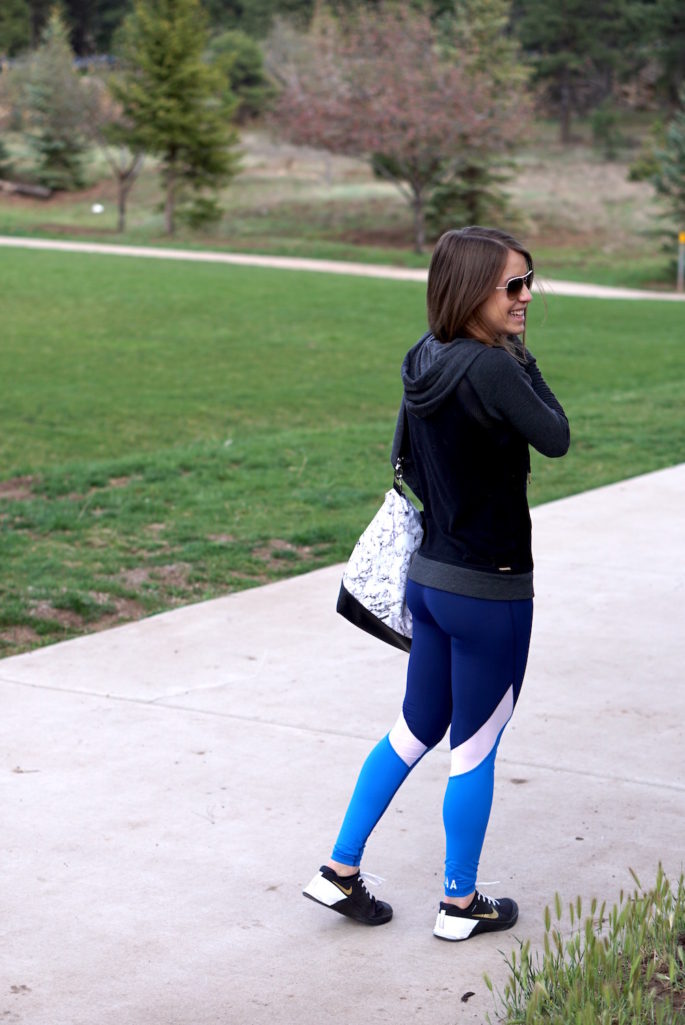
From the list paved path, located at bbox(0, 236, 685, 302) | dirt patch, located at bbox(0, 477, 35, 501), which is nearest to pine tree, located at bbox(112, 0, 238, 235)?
paved path, located at bbox(0, 236, 685, 302)

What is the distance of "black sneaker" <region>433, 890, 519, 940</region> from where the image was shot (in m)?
3.35

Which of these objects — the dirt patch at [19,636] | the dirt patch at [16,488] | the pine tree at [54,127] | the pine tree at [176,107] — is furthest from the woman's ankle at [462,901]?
the pine tree at [54,127]

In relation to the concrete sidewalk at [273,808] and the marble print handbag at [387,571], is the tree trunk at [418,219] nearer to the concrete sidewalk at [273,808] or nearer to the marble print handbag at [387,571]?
the concrete sidewalk at [273,808]

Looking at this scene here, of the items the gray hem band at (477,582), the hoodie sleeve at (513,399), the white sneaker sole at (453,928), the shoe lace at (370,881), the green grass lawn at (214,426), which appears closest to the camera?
the hoodie sleeve at (513,399)

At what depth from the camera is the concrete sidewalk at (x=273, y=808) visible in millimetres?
3135

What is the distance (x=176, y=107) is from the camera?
4478 centimetres

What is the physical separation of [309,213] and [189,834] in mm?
45020

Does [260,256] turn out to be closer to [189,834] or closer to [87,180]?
[87,180]

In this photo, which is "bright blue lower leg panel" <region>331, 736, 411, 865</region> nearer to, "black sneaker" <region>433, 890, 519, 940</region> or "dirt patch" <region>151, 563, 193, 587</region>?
"black sneaker" <region>433, 890, 519, 940</region>

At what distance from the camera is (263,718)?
4.93m

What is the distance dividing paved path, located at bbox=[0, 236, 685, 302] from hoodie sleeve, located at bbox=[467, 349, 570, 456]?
24.8 metres

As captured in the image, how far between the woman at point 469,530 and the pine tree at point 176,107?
140 feet

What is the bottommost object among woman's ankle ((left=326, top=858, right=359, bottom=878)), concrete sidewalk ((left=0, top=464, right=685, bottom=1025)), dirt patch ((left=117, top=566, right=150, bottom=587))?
dirt patch ((left=117, top=566, right=150, bottom=587))

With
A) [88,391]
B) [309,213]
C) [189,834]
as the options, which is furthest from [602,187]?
[189,834]
